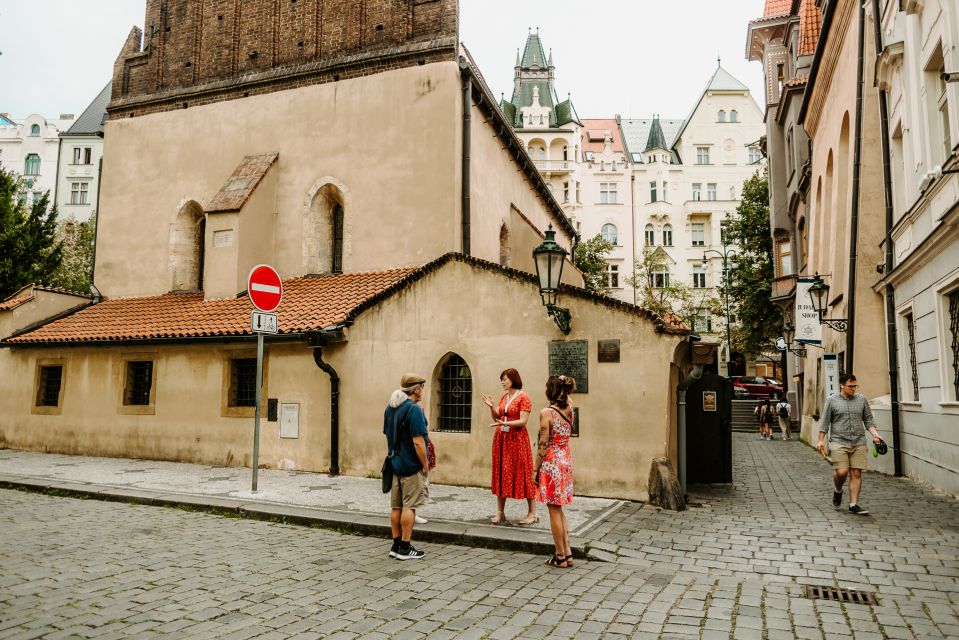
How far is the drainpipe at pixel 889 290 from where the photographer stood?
12930mm

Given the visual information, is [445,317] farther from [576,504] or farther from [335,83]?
[335,83]

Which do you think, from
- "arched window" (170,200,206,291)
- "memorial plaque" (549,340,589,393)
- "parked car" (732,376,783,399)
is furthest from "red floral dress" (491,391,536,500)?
"parked car" (732,376,783,399)

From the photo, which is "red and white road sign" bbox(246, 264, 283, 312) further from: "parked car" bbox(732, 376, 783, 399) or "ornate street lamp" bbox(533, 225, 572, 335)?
"parked car" bbox(732, 376, 783, 399)

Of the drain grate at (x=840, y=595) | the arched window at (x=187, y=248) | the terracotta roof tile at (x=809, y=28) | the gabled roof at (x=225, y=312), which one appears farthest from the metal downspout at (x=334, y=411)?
the terracotta roof tile at (x=809, y=28)

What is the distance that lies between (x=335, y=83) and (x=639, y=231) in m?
49.5

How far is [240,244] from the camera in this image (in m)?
14.5

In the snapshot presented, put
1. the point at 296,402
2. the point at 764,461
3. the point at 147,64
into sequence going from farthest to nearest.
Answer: the point at 147,64 → the point at 764,461 → the point at 296,402

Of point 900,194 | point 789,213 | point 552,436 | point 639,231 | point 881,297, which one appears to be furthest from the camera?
point 639,231

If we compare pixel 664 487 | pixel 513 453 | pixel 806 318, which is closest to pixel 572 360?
pixel 664 487

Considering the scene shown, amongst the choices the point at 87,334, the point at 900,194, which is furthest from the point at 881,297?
the point at 87,334

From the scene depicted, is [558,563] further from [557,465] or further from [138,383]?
[138,383]

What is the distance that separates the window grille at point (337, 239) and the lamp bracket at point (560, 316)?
7.51 metres

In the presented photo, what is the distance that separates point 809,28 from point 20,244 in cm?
3005

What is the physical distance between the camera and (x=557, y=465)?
6383 mm
